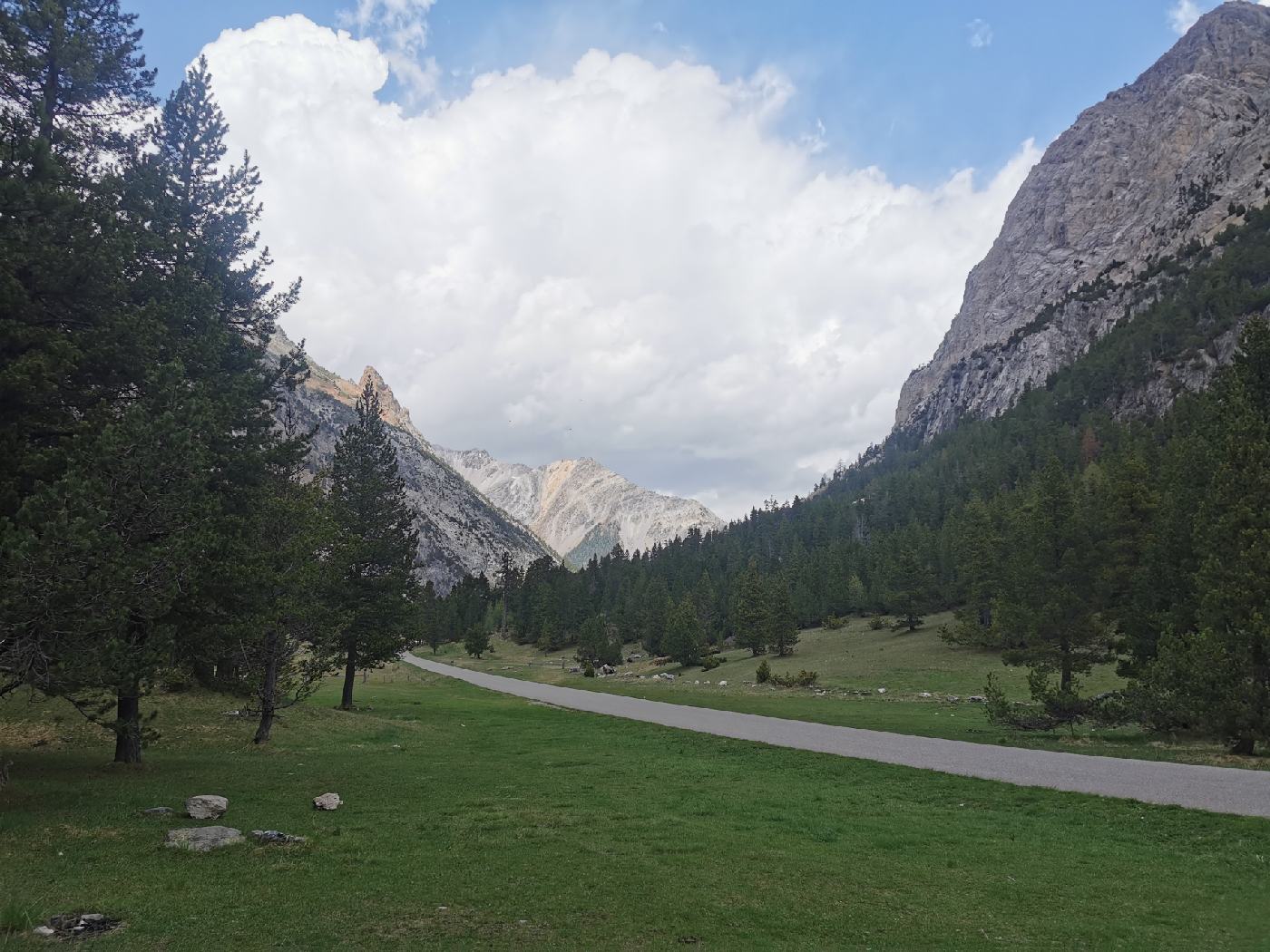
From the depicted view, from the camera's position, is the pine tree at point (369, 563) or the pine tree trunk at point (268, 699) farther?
the pine tree at point (369, 563)

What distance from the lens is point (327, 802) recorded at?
1593cm

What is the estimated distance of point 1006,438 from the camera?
155250mm

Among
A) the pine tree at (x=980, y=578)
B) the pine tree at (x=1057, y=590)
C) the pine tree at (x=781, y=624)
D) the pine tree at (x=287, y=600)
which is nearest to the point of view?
the pine tree at (x=287, y=600)

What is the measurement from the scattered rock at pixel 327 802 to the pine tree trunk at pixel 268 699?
14.0m

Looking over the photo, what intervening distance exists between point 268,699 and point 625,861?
858 inches

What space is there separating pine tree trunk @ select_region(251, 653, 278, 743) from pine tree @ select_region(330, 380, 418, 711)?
11407 millimetres

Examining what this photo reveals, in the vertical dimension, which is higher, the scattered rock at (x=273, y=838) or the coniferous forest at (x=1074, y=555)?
the coniferous forest at (x=1074, y=555)

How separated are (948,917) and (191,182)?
29.3 m

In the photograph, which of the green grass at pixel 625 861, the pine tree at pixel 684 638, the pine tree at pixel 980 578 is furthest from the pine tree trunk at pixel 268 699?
the pine tree at pixel 684 638

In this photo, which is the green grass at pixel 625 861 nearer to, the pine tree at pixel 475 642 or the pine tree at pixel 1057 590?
the pine tree at pixel 1057 590

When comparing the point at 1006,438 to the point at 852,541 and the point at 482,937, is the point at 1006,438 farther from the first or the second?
the point at 482,937

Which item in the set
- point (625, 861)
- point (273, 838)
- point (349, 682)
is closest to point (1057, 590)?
point (625, 861)

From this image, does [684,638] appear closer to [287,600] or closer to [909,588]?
[909,588]

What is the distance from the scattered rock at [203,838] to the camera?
39.1 feet
